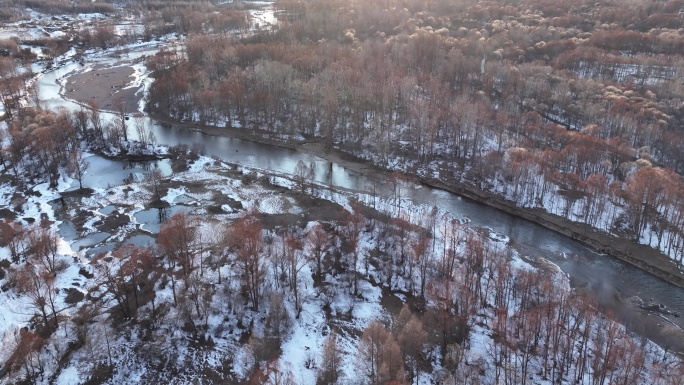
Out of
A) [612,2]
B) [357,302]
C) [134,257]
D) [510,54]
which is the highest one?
[612,2]

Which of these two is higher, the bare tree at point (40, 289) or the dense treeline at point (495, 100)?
the dense treeline at point (495, 100)

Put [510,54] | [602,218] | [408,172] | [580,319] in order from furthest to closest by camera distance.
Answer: [510,54] < [408,172] < [602,218] < [580,319]

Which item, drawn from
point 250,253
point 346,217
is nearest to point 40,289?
point 250,253

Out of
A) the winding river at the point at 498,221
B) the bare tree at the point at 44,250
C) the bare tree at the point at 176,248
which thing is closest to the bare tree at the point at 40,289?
the bare tree at the point at 44,250

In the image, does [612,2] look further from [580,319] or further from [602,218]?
[580,319]

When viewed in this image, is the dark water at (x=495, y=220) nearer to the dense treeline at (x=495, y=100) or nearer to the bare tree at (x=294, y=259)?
the dense treeline at (x=495, y=100)

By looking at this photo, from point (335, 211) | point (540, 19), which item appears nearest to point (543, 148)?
point (335, 211)

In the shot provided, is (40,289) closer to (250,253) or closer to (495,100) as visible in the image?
(250,253)
